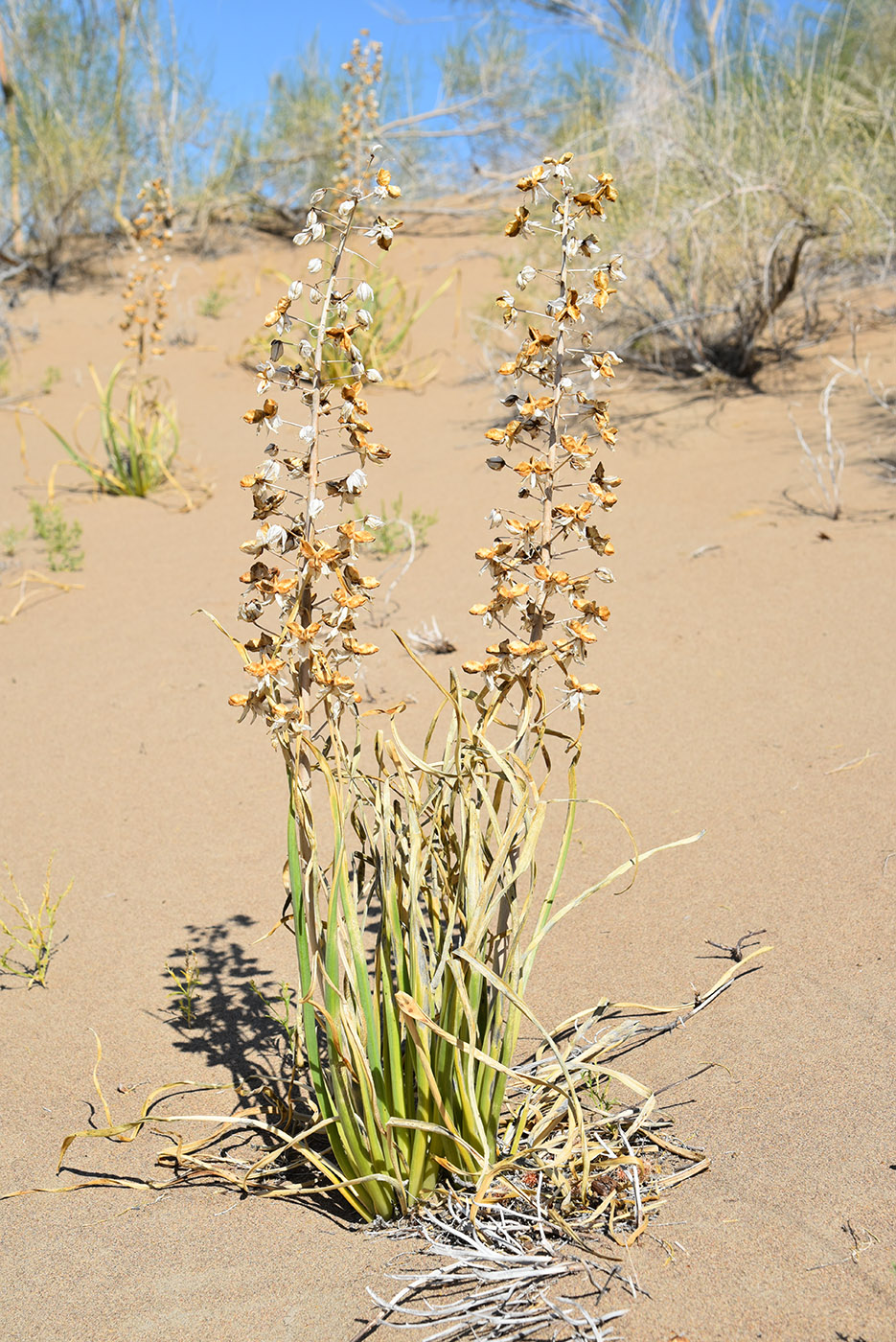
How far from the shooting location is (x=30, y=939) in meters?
2.44

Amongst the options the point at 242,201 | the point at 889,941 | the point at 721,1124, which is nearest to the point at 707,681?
the point at 889,941

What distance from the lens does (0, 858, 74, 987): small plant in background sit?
2301 millimetres

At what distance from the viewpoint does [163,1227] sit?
1664mm

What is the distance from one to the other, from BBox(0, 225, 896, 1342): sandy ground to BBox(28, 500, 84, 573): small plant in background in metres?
0.07

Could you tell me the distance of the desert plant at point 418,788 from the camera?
4.73 ft

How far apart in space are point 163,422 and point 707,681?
3593 millimetres

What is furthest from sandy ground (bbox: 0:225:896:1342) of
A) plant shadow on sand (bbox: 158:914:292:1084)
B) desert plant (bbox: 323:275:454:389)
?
desert plant (bbox: 323:275:454:389)

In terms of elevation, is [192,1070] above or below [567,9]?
below

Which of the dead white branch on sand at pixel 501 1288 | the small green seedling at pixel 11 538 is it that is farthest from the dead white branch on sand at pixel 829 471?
the dead white branch on sand at pixel 501 1288

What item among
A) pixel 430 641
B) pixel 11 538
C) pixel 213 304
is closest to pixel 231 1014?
pixel 430 641

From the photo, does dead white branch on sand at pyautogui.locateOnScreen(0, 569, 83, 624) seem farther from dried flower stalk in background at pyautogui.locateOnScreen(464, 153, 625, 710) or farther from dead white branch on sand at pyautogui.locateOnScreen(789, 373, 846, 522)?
dried flower stalk in background at pyautogui.locateOnScreen(464, 153, 625, 710)

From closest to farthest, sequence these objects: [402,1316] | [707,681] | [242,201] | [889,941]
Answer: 1. [402,1316]
2. [889,941]
3. [707,681]
4. [242,201]

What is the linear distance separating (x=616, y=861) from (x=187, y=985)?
1.00 m

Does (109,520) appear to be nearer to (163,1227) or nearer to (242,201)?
(163,1227)
